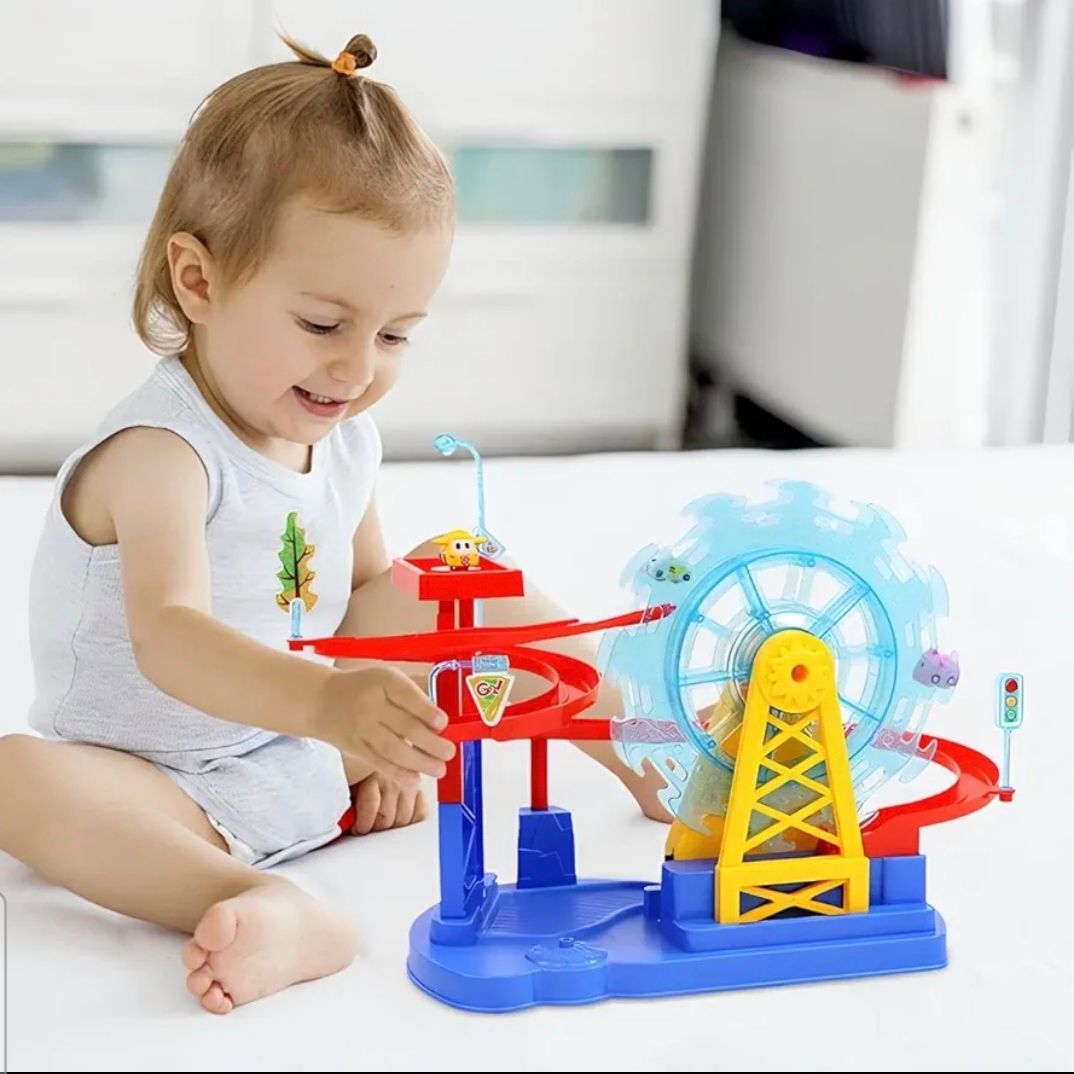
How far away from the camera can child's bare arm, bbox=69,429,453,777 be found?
864mm

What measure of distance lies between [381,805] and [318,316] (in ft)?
1.10

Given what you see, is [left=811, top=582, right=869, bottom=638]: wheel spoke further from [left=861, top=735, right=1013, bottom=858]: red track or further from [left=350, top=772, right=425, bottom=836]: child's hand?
[left=350, top=772, right=425, bottom=836]: child's hand

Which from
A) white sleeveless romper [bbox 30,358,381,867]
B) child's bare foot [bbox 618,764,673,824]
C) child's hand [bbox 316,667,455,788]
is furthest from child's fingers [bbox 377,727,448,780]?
child's bare foot [bbox 618,764,673,824]

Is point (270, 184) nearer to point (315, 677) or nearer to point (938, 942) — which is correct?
point (315, 677)

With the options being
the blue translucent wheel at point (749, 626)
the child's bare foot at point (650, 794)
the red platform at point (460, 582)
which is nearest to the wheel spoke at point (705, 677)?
the blue translucent wheel at point (749, 626)

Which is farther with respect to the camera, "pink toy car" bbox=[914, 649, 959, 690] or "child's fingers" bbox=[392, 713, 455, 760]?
"pink toy car" bbox=[914, 649, 959, 690]

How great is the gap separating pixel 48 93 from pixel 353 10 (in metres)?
0.48

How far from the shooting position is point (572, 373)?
3.00 metres

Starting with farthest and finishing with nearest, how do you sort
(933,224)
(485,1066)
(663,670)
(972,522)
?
(933,224), (972,522), (663,670), (485,1066)

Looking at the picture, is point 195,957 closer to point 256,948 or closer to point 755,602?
point 256,948

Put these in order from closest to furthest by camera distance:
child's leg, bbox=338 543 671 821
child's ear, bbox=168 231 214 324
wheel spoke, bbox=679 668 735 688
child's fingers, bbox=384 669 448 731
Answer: child's fingers, bbox=384 669 448 731 → wheel spoke, bbox=679 668 735 688 → child's ear, bbox=168 231 214 324 → child's leg, bbox=338 543 671 821

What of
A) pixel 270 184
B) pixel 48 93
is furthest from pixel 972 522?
pixel 48 93

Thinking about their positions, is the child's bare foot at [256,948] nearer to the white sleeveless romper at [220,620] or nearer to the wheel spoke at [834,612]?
the white sleeveless romper at [220,620]

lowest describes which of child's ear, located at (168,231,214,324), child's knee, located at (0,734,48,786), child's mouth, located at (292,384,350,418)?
child's knee, located at (0,734,48,786)
